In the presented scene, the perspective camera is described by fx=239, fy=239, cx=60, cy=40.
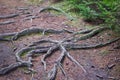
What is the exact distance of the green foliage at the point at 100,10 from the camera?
7863 millimetres

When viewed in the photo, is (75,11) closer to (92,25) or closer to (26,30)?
(92,25)

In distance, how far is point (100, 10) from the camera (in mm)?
9492

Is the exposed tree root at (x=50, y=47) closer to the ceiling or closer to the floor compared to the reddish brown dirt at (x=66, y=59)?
closer to the ceiling

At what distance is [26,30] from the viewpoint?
8.84 metres

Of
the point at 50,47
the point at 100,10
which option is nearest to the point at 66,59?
the point at 50,47

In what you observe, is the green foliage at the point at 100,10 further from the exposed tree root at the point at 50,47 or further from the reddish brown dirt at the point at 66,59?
the exposed tree root at the point at 50,47

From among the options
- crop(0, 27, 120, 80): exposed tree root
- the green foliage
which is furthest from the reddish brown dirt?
the green foliage

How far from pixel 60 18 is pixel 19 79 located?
467 cm

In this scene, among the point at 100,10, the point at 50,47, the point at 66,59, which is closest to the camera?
the point at 66,59

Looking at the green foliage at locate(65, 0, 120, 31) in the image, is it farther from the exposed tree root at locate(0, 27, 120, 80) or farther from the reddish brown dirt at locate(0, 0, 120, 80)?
the exposed tree root at locate(0, 27, 120, 80)

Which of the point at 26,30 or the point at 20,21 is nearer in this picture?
the point at 26,30

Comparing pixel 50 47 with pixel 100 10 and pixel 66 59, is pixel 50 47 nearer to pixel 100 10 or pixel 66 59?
pixel 66 59

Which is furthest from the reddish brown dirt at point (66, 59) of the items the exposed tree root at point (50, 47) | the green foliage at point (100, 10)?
the green foliage at point (100, 10)

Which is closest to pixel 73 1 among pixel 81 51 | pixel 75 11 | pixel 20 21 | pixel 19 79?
pixel 75 11
